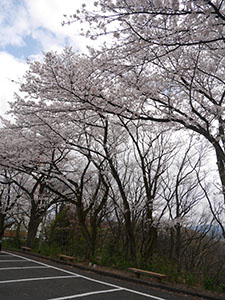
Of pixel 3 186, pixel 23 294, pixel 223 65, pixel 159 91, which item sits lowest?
pixel 23 294

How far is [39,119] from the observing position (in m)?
9.55

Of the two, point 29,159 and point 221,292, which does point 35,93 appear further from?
point 221,292

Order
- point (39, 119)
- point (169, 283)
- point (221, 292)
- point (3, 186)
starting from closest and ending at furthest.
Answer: point (221, 292) → point (169, 283) → point (39, 119) → point (3, 186)

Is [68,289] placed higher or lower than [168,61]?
lower

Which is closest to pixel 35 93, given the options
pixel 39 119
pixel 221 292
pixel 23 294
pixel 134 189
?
pixel 39 119

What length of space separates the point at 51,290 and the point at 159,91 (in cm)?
569

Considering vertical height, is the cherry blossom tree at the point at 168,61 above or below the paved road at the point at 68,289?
above

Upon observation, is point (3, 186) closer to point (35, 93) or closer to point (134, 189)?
point (134, 189)

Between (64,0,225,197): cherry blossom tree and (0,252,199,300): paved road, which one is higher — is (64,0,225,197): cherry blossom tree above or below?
above

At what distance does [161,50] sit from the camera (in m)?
5.52

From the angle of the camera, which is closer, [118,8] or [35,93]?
[118,8]

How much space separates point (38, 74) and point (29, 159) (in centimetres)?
591

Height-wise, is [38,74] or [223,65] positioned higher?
[223,65]

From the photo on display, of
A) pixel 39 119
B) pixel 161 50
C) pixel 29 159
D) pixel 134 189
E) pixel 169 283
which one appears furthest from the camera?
pixel 134 189
